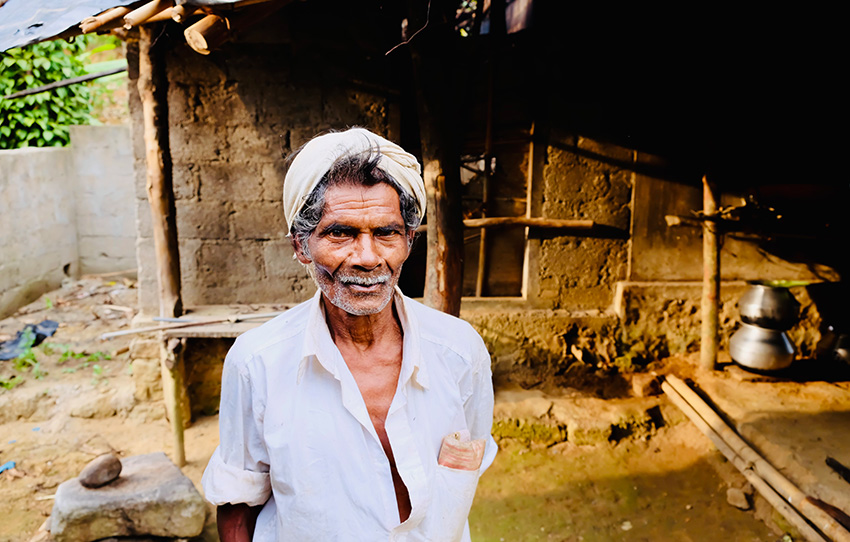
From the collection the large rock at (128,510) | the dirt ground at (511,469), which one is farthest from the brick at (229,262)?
the large rock at (128,510)

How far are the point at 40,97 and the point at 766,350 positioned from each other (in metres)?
8.95

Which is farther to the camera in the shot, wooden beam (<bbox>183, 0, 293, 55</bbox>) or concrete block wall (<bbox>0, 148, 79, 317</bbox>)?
concrete block wall (<bbox>0, 148, 79, 317</bbox>)

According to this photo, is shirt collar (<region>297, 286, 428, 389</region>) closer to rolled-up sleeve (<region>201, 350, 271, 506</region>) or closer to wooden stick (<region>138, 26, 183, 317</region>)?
rolled-up sleeve (<region>201, 350, 271, 506</region>)

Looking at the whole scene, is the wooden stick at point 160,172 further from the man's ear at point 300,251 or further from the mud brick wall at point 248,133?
the man's ear at point 300,251

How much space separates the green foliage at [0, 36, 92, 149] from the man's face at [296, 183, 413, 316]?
7.50m

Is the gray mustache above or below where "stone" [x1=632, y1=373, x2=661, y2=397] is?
above

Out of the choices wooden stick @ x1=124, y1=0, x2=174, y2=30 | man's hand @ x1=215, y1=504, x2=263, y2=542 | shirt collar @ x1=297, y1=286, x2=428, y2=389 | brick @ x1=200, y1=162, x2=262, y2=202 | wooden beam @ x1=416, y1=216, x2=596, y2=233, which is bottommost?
man's hand @ x1=215, y1=504, x2=263, y2=542

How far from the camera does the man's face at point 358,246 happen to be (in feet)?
4.73

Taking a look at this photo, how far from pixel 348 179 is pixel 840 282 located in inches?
213

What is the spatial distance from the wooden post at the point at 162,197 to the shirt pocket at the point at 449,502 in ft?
10.8

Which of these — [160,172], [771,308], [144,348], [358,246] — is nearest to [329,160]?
[358,246]

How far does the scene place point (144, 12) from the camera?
288 cm

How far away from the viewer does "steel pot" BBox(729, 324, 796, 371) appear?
15.1ft

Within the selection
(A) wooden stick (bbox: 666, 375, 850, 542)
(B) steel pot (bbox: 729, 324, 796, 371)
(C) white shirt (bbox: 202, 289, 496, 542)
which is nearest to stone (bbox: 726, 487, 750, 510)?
(A) wooden stick (bbox: 666, 375, 850, 542)
